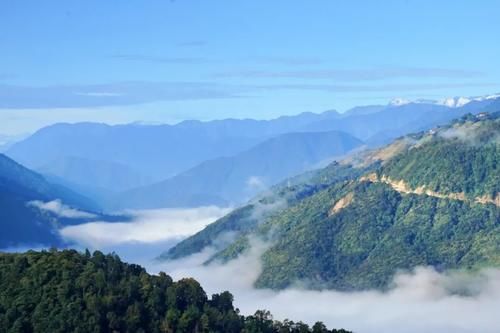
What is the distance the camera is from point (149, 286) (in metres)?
104

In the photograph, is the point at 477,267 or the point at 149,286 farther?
the point at 477,267

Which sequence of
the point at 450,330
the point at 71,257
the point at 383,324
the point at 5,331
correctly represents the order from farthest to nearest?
1. the point at 383,324
2. the point at 450,330
3. the point at 71,257
4. the point at 5,331

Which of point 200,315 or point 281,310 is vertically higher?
point 281,310

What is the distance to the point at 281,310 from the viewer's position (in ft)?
652

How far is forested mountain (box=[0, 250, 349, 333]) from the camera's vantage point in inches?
3836

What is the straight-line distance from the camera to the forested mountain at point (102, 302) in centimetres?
9744

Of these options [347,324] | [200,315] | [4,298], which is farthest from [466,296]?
[4,298]

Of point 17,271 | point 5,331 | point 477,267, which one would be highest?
point 477,267

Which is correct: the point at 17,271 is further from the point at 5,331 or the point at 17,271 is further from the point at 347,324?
the point at 347,324

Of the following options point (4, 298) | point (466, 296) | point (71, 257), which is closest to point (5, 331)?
point (4, 298)

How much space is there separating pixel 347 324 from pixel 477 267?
32525mm

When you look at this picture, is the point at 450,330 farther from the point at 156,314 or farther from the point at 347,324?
the point at 156,314

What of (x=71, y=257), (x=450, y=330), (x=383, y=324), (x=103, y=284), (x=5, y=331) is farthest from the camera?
(x=383, y=324)

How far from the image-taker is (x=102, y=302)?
98.9m
